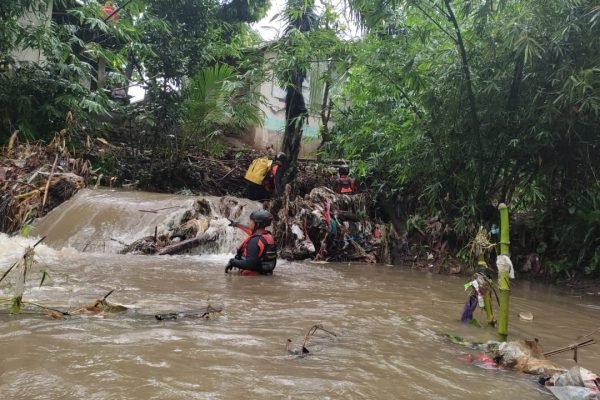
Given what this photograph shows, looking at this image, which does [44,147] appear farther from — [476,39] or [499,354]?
[499,354]

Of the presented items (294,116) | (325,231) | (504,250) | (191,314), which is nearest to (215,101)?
(294,116)

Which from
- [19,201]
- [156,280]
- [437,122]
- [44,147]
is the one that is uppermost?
[437,122]

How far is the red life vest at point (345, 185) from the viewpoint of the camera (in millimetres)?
10242

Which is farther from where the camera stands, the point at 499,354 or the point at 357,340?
the point at 357,340

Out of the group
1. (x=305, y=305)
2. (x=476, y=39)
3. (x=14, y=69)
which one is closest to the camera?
(x=305, y=305)

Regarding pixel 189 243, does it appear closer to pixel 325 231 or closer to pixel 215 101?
pixel 325 231

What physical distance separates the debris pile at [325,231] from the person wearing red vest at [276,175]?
0.87 m

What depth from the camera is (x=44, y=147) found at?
1009 cm

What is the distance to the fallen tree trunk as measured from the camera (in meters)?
7.15

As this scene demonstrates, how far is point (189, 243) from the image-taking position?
7344mm

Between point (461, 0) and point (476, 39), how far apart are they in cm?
67

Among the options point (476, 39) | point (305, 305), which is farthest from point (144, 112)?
point (305, 305)

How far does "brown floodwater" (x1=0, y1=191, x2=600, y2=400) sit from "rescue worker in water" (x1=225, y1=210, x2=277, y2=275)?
0.20m

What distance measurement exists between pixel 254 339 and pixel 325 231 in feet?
18.4
